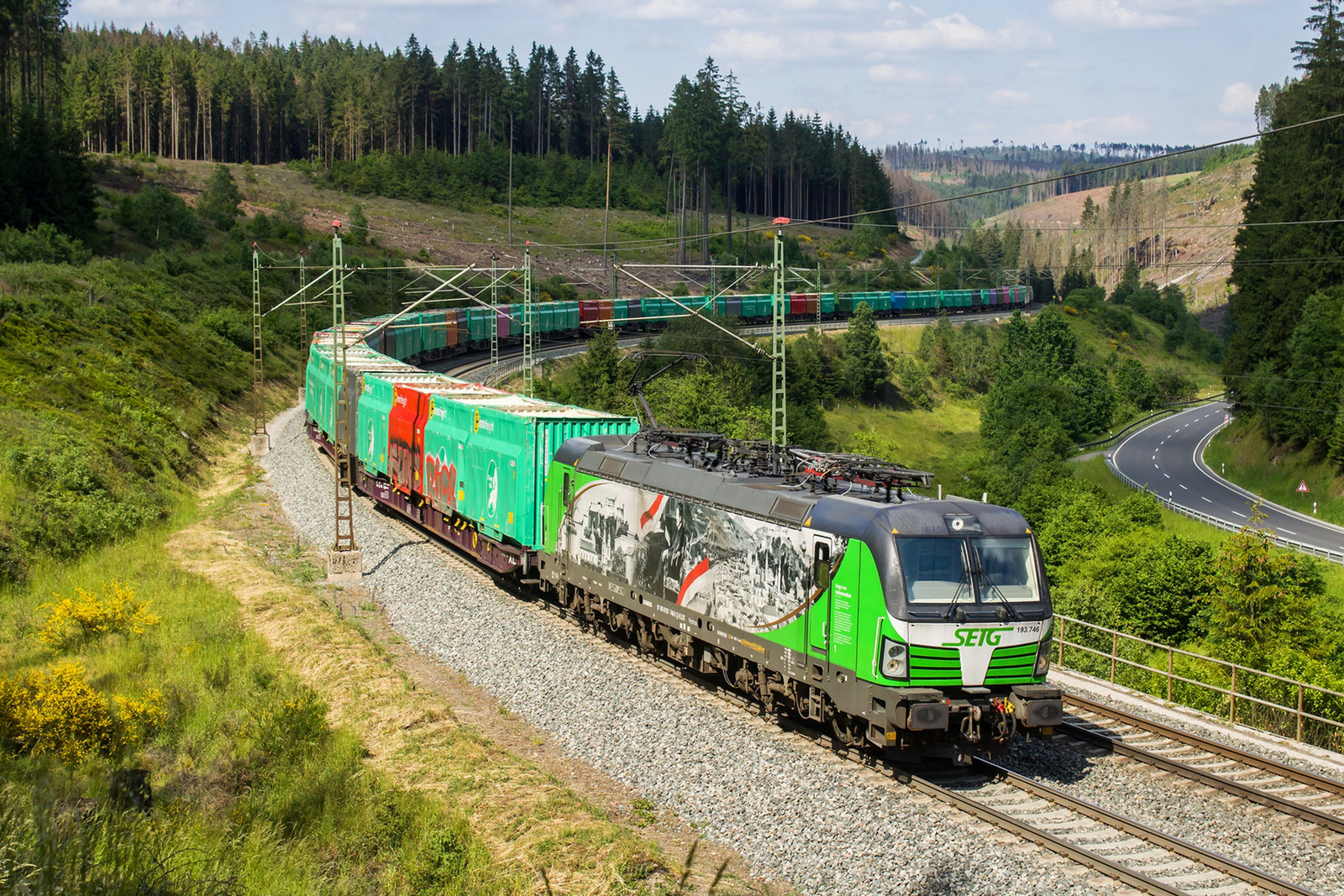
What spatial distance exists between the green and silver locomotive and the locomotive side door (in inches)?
0.9

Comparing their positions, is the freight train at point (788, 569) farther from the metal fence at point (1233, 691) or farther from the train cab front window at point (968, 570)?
the metal fence at point (1233, 691)

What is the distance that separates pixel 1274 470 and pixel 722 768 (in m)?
58.4

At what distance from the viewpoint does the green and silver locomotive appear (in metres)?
13.0

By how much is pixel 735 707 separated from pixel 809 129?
159208 mm

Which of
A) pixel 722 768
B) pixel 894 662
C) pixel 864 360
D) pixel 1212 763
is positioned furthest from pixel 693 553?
pixel 864 360

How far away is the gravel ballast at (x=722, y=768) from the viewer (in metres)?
11.3

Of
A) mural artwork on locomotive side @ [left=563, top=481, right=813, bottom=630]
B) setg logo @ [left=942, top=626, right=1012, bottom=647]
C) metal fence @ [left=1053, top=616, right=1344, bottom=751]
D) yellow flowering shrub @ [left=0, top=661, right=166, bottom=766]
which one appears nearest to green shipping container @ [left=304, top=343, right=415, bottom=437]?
mural artwork on locomotive side @ [left=563, top=481, right=813, bottom=630]

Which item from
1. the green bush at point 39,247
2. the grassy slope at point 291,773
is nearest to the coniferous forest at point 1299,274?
the grassy slope at point 291,773

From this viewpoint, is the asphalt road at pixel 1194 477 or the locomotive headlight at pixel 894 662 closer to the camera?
the locomotive headlight at pixel 894 662

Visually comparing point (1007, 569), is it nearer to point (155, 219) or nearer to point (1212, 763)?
point (1212, 763)

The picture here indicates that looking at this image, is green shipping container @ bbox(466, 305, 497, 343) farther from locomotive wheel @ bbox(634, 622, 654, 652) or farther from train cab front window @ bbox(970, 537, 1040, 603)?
train cab front window @ bbox(970, 537, 1040, 603)

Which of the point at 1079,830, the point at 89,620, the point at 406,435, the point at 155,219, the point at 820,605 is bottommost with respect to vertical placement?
the point at 89,620

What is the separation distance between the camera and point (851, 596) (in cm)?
1345

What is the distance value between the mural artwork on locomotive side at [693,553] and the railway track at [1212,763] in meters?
4.95
